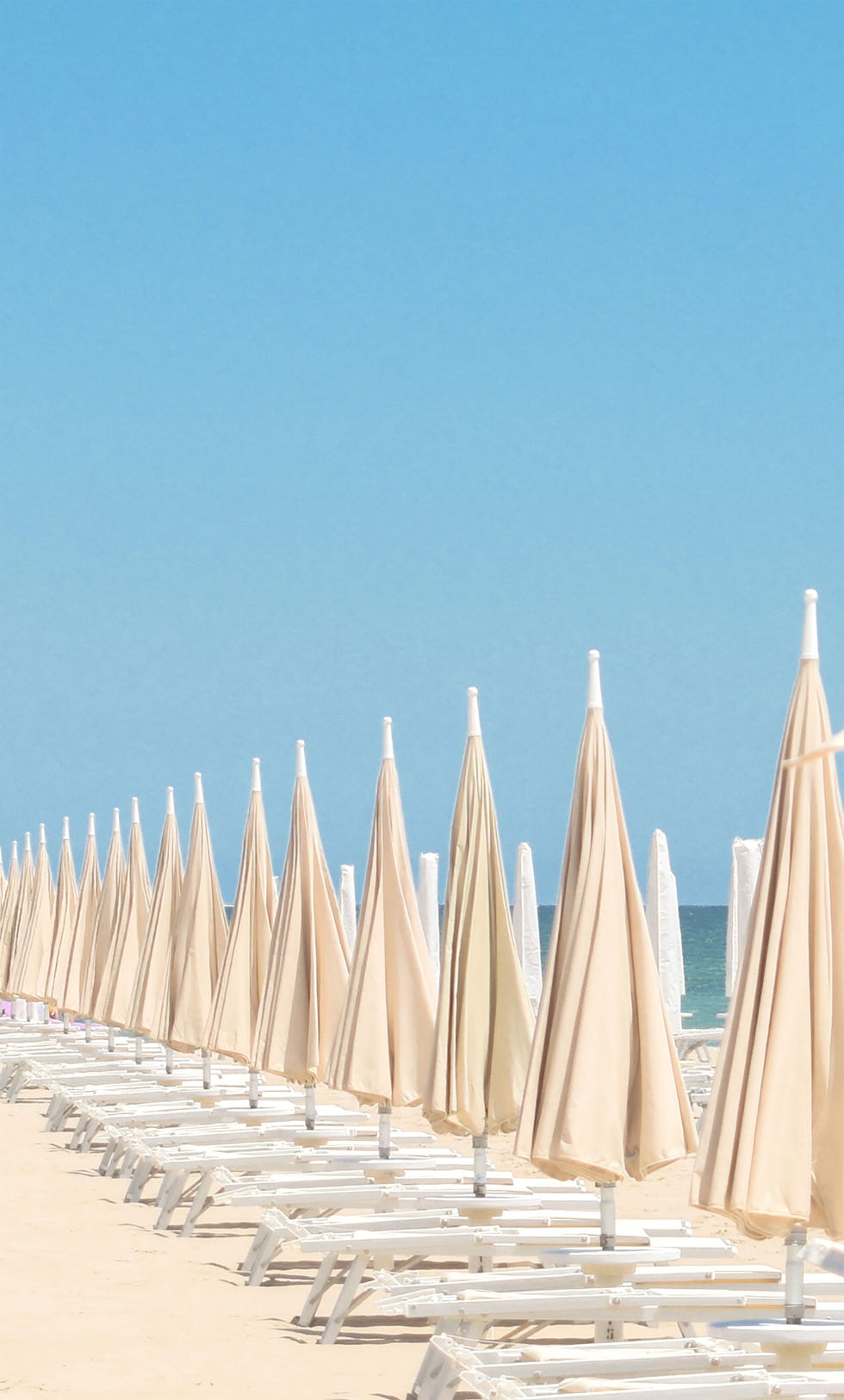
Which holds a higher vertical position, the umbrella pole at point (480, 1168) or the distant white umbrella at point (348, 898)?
the distant white umbrella at point (348, 898)

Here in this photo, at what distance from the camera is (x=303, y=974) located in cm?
956

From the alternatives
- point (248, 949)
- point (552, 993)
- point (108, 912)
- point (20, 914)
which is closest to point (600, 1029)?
point (552, 993)

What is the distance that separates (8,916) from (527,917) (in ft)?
20.9

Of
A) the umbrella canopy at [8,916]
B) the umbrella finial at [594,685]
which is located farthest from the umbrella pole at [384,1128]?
the umbrella canopy at [8,916]

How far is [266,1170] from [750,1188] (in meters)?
→ 4.79

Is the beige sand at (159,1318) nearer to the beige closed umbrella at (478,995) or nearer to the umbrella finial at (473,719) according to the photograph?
the beige closed umbrella at (478,995)

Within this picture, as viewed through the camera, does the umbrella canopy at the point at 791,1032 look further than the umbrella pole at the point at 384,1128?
No

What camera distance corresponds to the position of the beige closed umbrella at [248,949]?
1037 cm

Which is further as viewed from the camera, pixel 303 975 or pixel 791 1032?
pixel 303 975

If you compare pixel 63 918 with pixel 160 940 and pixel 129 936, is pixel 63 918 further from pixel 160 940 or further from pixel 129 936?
pixel 160 940

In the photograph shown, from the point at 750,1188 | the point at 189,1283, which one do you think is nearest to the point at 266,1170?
the point at 189,1283

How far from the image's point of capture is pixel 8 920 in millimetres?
19641

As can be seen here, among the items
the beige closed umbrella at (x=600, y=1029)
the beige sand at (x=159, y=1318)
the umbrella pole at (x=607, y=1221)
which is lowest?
the beige sand at (x=159, y=1318)

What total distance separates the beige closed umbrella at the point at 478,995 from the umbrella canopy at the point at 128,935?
6395mm
